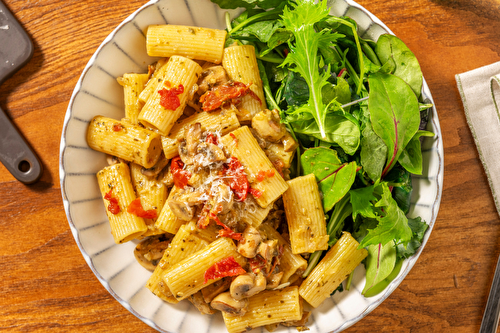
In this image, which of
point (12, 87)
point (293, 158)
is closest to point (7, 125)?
point (12, 87)

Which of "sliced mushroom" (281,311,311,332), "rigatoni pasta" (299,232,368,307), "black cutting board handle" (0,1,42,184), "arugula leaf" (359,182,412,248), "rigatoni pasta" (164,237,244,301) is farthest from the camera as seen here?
"black cutting board handle" (0,1,42,184)

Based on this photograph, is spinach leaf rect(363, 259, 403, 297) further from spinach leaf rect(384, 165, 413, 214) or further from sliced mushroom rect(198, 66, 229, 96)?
sliced mushroom rect(198, 66, 229, 96)

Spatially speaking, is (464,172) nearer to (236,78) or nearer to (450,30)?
(450,30)

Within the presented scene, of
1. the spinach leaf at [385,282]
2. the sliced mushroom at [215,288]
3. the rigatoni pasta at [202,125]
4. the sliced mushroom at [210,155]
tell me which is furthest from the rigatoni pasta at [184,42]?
the spinach leaf at [385,282]

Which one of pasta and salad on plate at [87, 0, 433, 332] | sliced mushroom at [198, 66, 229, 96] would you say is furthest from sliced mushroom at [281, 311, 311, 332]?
sliced mushroom at [198, 66, 229, 96]

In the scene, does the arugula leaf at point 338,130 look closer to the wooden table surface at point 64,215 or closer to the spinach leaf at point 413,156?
the spinach leaf at point 413,156

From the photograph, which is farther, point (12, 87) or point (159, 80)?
point (12, 87)

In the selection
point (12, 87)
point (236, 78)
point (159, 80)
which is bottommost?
point (236, 78)
